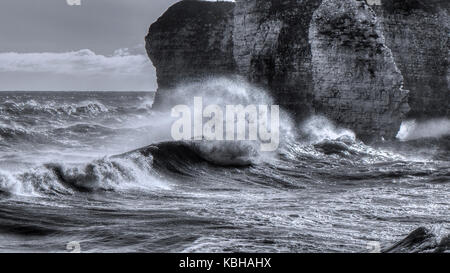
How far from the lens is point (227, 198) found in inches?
508

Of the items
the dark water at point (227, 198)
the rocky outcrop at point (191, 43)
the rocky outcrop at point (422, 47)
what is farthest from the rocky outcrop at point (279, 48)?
the rocky outcrop at point (422, 47)

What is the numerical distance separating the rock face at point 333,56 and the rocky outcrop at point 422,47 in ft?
0.14

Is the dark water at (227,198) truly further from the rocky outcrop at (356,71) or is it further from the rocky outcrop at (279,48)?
the rocky outcrop at (279,48)

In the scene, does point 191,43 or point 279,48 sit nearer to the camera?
point 279,48

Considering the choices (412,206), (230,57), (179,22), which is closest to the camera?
(412,206)

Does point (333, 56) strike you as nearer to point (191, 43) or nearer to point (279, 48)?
point (279, 48)

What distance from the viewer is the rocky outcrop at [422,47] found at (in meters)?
27.6

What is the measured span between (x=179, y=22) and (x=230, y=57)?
5575mm

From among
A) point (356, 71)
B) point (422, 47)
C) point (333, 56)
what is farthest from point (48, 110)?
point (356, 71)

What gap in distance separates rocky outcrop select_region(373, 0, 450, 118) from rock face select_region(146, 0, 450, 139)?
4cm

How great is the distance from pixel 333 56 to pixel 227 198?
43.8ft

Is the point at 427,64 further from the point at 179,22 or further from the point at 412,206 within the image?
the point at 412,206
